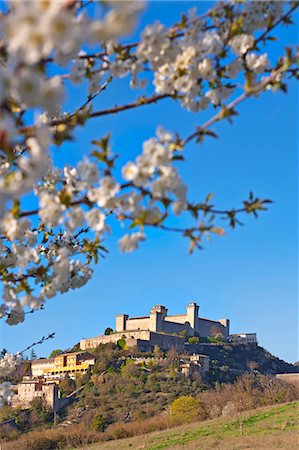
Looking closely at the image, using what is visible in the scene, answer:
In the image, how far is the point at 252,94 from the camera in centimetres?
211

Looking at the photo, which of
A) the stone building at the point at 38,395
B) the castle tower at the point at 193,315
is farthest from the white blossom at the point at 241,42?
the castle tower at the point at 193,315

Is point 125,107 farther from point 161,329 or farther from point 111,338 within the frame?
point 161,329

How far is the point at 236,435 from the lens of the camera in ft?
63.8

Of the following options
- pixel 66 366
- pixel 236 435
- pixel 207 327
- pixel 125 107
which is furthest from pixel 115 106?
pixel 207 327

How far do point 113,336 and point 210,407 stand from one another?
3063 centimetres

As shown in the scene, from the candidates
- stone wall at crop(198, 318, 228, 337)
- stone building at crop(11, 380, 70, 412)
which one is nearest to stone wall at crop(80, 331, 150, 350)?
stone wall at crop(198, 318, 228, 337)

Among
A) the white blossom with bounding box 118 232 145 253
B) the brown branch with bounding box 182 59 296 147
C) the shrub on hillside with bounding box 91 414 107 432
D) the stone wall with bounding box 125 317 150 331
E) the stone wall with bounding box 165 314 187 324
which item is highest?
the stone wall with bounding box 165 314 187 324

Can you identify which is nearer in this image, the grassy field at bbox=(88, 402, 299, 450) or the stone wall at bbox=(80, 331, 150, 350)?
the grassy field at bbox=(88, 402, 299, 450)

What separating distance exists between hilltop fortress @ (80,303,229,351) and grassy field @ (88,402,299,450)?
31.5 metres

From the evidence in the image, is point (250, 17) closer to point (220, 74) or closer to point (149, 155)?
point (220, 74)

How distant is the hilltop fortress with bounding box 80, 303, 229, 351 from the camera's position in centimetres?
5850

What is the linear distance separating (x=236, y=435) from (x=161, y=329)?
153ft

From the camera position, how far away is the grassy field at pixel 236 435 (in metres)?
16.8

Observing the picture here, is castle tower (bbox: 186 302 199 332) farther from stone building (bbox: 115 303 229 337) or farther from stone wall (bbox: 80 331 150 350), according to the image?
stone wall (bbox: 80 331 150 350)
